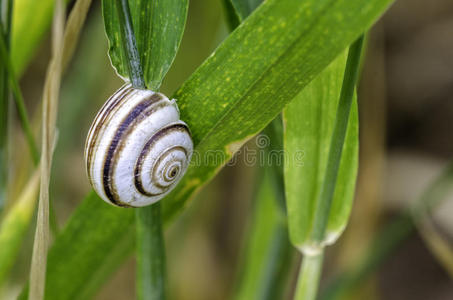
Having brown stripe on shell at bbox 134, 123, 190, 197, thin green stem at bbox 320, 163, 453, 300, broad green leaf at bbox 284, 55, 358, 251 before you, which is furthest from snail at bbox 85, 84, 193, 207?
thin green stem at bbox 320, 163, 453, 300

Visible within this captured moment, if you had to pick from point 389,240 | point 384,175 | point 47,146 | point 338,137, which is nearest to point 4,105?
point 47,146

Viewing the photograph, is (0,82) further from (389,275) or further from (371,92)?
(389,275)

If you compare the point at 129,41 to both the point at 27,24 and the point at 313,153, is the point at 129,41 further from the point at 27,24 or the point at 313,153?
the point at 27,24

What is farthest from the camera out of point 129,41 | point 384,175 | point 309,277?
point 384,175

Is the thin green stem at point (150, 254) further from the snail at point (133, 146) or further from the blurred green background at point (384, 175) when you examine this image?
the blurred green background at point (384, 175)

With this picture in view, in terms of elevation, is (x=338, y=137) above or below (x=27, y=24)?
below

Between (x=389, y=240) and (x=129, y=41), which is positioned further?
(x=389, y=240)
